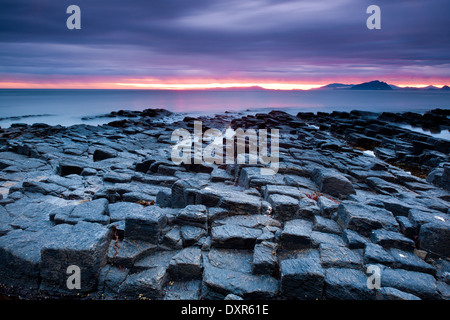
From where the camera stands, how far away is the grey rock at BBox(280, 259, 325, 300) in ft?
16.8

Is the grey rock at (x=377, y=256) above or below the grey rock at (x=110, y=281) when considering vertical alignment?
above

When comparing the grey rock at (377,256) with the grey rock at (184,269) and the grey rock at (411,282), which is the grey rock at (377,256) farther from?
the grey rock at (184,269)

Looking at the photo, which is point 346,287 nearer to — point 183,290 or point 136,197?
point 183,290

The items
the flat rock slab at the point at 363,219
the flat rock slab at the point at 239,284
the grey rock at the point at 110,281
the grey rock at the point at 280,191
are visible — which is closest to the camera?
the flat rock slab at the point at 239,284

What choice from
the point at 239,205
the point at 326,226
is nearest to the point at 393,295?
the point at 326,226

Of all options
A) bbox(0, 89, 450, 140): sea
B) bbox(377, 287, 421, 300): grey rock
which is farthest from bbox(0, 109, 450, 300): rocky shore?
bbox(0, 89, 450, 140): sea

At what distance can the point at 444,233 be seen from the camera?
6.16 metres

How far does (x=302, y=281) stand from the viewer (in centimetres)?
515

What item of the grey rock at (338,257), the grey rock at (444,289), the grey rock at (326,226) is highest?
the grey rock at (326,226)

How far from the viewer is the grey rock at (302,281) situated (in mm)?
5113

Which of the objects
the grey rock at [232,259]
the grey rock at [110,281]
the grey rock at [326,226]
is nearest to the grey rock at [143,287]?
the grey rock at [110,281]

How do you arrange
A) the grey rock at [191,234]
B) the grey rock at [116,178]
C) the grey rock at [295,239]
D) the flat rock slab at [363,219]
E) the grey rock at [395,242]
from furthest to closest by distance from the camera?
the grey rock at [116,178], the flat rock slab at [363,219], the grey rock at [191,234], the grey rock at [295,239], the grey rock at [395,242]

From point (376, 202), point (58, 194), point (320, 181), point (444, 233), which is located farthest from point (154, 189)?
point (444, 233)
